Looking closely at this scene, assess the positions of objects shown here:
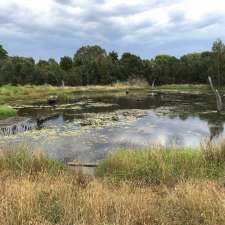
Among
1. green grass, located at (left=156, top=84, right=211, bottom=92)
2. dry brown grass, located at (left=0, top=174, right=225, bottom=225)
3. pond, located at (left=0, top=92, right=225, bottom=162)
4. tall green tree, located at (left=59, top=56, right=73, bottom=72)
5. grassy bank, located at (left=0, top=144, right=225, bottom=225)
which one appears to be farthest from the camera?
tall green tree, located at (left=59, top=56, right=73, bottom=72)

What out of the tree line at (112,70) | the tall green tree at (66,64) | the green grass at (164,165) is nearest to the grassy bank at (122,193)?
the green grass at (164,165)

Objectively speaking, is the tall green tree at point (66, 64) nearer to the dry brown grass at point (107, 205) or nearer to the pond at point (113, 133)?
the pond at point (113, 133)

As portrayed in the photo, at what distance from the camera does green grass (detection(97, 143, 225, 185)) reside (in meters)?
9.47

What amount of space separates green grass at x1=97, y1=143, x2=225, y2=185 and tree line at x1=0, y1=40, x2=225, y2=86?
64.1m

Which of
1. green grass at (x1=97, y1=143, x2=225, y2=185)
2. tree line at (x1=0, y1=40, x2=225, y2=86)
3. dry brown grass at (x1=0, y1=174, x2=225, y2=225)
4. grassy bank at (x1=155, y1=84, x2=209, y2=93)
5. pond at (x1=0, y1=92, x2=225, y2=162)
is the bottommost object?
grassy bank at (x1=155, y1=84, x2=209, y2=93)

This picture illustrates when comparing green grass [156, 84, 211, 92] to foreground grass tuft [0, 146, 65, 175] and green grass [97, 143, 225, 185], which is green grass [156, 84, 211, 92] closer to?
green grass [97, 143, 225, 185]

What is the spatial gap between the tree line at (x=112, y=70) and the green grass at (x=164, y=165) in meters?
64.1

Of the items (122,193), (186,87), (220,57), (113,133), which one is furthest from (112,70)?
(122,193)

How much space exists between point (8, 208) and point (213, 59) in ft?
243

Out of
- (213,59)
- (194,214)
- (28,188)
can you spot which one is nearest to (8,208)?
(28,188)

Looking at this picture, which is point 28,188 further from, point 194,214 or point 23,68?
point 23,68

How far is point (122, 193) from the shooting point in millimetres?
7562

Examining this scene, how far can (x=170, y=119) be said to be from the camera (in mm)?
27609

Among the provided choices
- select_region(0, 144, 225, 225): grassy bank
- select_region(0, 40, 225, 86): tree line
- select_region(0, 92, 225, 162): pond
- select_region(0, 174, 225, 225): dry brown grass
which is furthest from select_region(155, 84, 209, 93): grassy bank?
select_region(0, 174, 225, 225): dry brown grass
